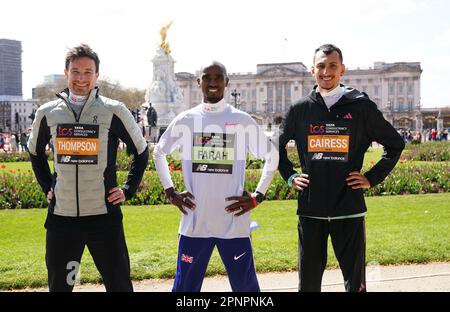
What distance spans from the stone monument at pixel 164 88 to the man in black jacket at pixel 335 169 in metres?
43.8

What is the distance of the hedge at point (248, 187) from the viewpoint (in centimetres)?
1110

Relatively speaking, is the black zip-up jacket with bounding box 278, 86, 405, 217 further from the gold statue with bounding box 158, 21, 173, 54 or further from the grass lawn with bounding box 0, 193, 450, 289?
the gold statue with bounding box 158, 21, 173, 54

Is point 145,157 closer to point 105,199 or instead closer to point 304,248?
point 105,199

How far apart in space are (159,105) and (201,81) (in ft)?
147

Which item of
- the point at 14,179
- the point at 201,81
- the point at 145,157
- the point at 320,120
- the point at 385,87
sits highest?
the point at 385,87

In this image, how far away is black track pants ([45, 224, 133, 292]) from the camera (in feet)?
12.6

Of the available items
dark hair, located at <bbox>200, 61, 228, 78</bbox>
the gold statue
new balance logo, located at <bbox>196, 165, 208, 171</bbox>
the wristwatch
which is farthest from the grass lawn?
the gold statue

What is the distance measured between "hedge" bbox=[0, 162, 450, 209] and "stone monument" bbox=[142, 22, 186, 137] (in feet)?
115

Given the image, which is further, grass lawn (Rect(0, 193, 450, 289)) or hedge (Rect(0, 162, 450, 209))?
hedge (Rect(0, 162, 450, 209))

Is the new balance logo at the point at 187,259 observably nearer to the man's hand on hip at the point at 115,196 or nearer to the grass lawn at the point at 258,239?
the man's hand on hip at the point at 115,196

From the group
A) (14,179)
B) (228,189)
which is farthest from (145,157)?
(14,179)

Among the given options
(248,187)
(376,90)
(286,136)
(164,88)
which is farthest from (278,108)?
(286,136)

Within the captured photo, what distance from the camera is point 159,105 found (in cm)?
4834

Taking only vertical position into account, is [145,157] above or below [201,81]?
below
